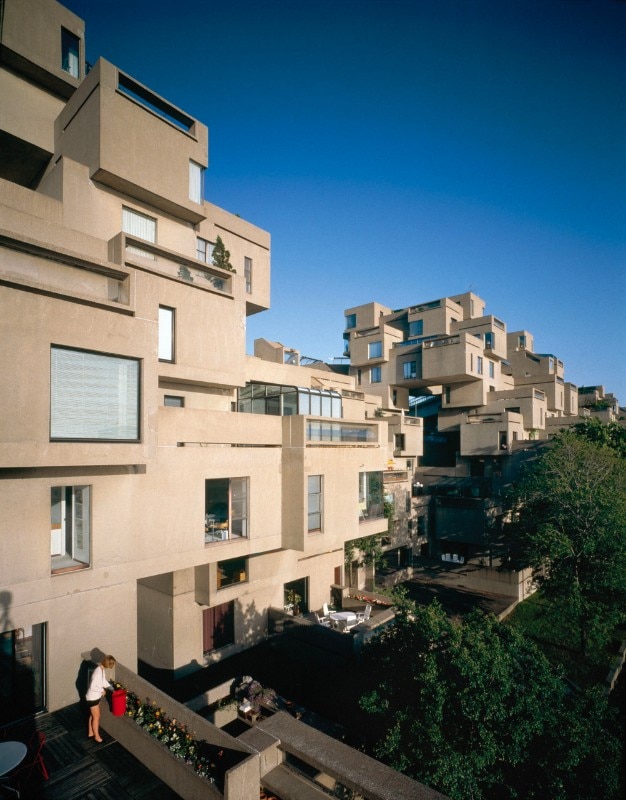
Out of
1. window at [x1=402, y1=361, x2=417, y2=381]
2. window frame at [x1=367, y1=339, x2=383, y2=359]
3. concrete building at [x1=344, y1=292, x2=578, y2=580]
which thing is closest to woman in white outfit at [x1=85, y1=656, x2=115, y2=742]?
concrete building at [x1=344, y1=292, x2=578, y2=580]

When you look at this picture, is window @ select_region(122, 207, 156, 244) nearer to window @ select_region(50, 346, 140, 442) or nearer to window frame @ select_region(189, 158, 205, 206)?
window frame @ select_region(189, 158, 205, 206)

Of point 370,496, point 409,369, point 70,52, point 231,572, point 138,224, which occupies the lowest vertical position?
point 231,572

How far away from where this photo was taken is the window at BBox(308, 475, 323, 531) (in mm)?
16578

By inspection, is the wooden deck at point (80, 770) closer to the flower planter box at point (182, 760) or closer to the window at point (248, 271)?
the flower planter box at point (182, 760)

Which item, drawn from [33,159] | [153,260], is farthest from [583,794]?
[33,159]

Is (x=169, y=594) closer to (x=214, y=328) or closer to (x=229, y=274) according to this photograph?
(x=214, y=328)

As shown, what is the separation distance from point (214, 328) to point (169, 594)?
32.5 ft

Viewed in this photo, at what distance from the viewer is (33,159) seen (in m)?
17.6

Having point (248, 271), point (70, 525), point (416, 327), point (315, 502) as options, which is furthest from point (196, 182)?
point (416, 327)

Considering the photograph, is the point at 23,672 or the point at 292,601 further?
the point at 292,601

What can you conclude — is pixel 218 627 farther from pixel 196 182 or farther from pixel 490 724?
pixel 196 182

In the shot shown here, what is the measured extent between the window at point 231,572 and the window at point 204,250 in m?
13.3

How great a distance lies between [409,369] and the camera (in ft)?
150

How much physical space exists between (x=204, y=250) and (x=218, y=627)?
16.4 metres
